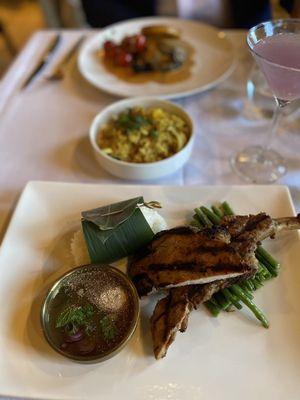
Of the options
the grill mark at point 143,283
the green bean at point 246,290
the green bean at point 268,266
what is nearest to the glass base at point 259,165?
the green bean at point 268,266

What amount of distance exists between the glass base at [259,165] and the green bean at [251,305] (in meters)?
0.64

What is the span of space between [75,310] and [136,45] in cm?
162

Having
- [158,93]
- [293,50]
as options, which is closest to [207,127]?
[158,93]

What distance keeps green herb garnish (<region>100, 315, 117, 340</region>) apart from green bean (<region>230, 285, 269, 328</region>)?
0.38 m

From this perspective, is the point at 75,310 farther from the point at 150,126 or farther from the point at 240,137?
the point at 240,137

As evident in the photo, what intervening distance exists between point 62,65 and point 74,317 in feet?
5.45

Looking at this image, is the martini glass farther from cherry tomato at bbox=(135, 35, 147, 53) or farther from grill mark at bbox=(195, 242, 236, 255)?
cherry tomato at bbox=(135, 35, 147, 53)

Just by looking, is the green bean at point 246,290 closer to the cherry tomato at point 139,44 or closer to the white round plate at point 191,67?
the white round plate at point 191,67

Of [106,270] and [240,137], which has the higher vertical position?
[106,270]

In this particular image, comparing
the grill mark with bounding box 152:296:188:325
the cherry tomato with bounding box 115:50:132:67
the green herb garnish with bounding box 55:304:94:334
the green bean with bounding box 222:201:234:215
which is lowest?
the green bean with bounding box 222:201:234:215

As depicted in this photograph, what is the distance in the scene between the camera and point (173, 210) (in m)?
1.46

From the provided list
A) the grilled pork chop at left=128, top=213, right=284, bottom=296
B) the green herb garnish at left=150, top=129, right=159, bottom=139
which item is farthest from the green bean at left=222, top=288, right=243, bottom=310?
the green herb garnish at left=150, top=129, right=159, bottom=139

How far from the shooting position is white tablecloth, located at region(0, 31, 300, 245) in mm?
1686

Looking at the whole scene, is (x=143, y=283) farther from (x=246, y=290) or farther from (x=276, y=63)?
(x=276, y=63)
